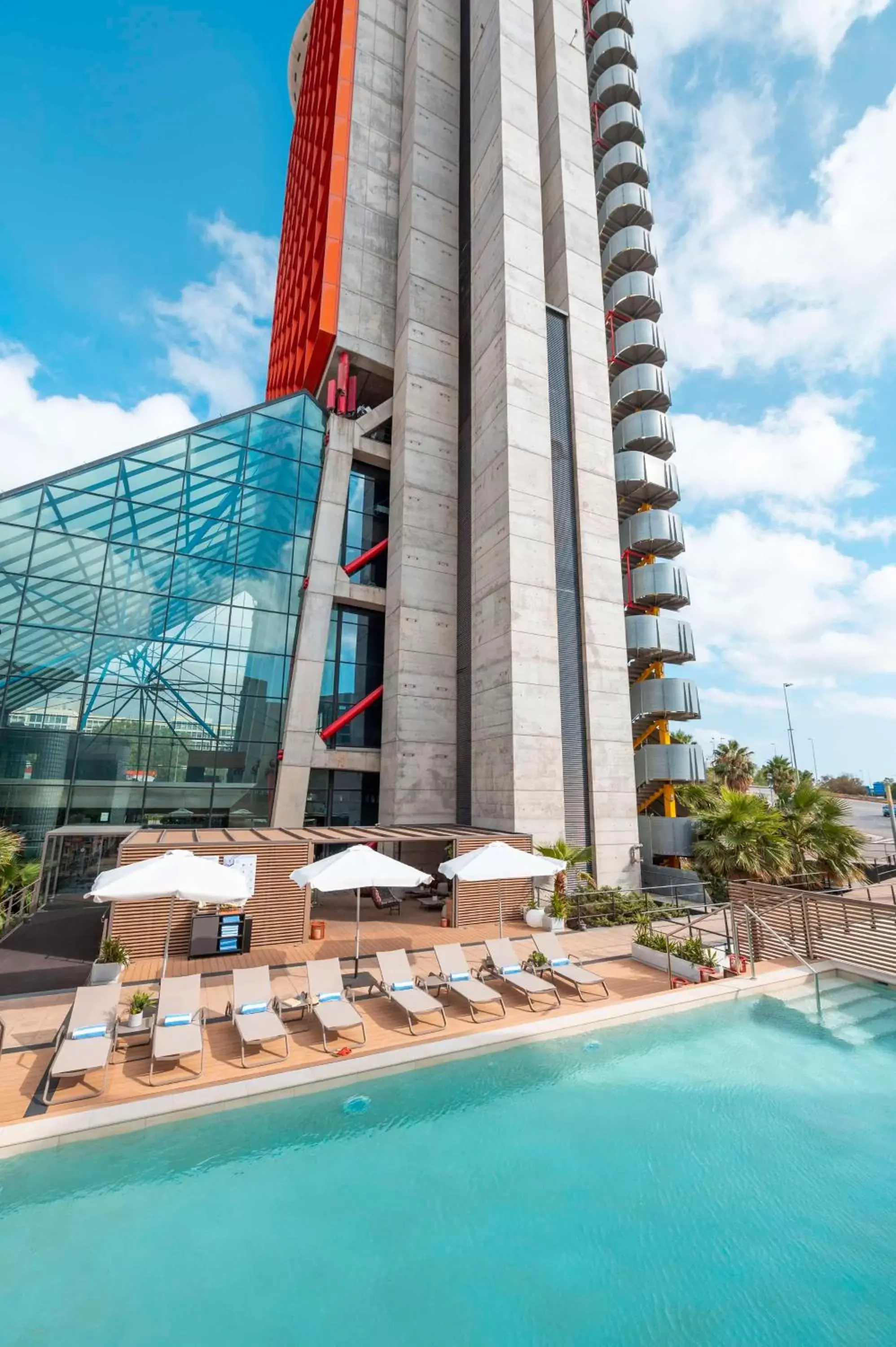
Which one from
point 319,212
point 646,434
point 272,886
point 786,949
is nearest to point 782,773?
point 646,434

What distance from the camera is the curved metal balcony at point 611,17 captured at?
31.2 metres

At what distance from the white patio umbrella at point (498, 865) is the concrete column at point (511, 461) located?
208 inches

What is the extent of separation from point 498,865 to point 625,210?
33207mm

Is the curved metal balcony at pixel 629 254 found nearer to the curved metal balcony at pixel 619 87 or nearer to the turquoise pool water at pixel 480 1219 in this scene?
the curved metal balcony at pixel 619 87

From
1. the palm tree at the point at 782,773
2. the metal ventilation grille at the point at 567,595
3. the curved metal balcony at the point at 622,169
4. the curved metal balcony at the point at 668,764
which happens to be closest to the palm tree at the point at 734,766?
the palm tree at the point at 782,773

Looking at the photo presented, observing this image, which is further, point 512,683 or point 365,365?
point 365,365

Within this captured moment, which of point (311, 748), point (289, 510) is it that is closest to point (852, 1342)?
point (311, 748)

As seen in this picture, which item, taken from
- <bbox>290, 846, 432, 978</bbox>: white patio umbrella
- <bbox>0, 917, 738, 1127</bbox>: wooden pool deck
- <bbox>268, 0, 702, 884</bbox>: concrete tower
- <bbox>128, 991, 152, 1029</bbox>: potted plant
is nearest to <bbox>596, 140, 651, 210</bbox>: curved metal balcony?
<bbox>268, 0, 702, 884</bbox>: concrete tower

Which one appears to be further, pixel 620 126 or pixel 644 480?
pixel 620 126

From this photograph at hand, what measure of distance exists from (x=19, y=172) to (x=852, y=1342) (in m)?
30.3

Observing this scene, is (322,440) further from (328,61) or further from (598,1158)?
(598,1158)

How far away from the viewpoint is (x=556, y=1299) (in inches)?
175

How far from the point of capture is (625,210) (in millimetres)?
28516

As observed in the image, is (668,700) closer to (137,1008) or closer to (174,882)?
(174,882)
